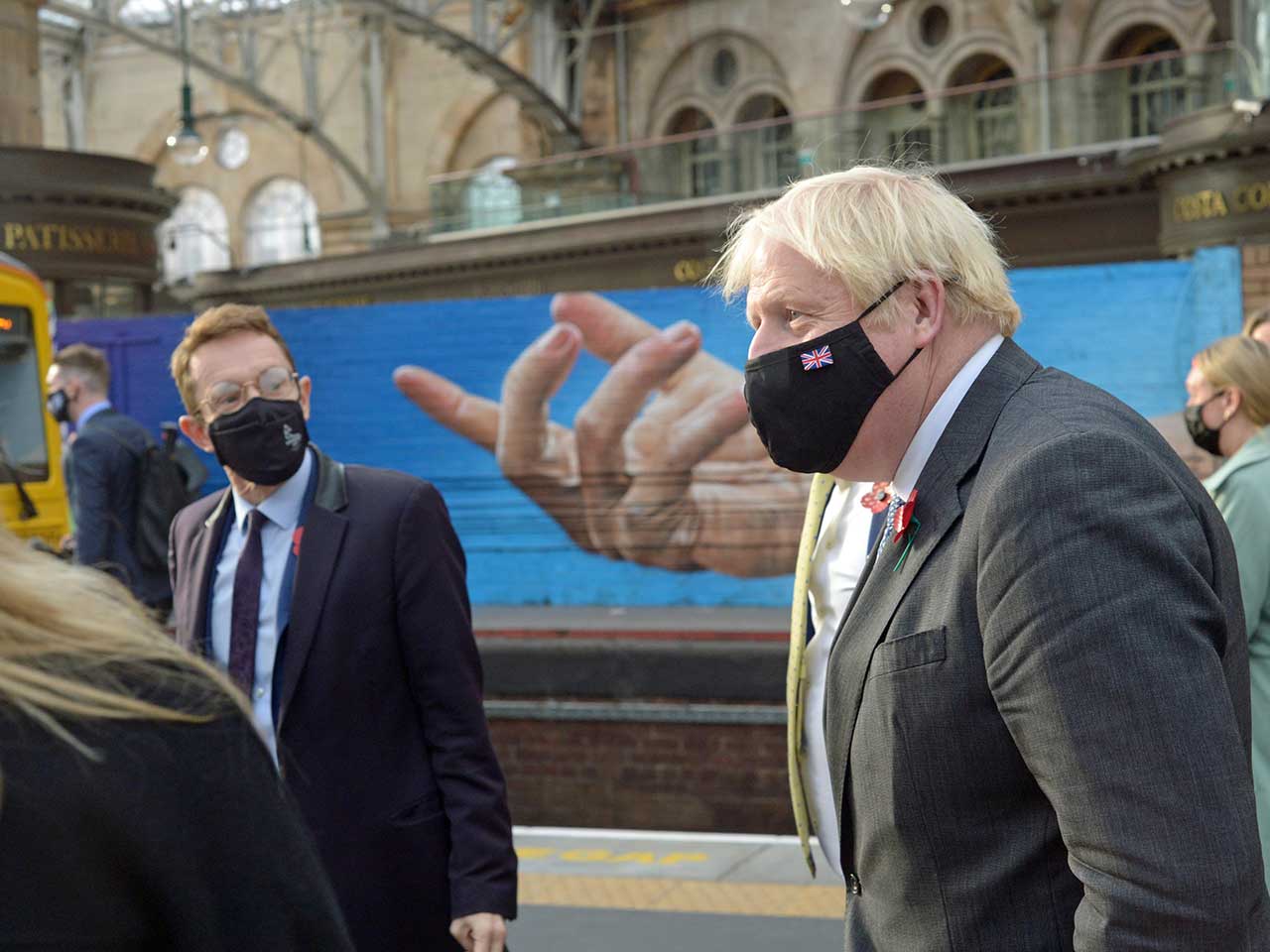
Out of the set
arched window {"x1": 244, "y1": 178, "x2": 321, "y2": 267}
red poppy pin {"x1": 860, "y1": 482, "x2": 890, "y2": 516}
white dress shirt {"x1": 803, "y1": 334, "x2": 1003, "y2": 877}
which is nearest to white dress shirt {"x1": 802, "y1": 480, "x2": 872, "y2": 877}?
white dress shirt {"x1": 803, "y1": 334, "x2": 1003, "y2": 877}

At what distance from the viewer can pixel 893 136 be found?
1745 centimetres

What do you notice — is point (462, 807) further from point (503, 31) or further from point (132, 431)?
point (503, 31)

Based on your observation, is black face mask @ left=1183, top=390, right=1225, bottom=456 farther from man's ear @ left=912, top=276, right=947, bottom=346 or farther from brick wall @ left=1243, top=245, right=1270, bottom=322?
brick wall @ left=1243, top=245, right=1270, bottom=322

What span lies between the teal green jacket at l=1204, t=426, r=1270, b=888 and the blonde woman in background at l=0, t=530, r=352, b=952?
8.37ft

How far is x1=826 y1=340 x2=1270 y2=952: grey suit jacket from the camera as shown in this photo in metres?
1.57

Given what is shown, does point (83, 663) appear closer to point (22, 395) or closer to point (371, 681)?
point (371, 681)

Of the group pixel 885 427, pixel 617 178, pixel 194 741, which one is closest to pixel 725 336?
pixel 885 427

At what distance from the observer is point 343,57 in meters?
40.2

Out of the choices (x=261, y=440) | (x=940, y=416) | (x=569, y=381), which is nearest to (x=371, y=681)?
(x=261, y=440)

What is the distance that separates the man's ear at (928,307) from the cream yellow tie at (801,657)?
3.09 ft

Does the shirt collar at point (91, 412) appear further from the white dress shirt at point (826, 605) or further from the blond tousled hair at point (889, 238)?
the blond tousled hair at point (889, 238)

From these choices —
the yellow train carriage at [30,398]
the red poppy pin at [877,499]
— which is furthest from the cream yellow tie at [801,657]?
the yellow train carriage at [30,398]

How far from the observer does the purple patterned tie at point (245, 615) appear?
292 centimetres

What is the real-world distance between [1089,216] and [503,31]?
20.0 m
